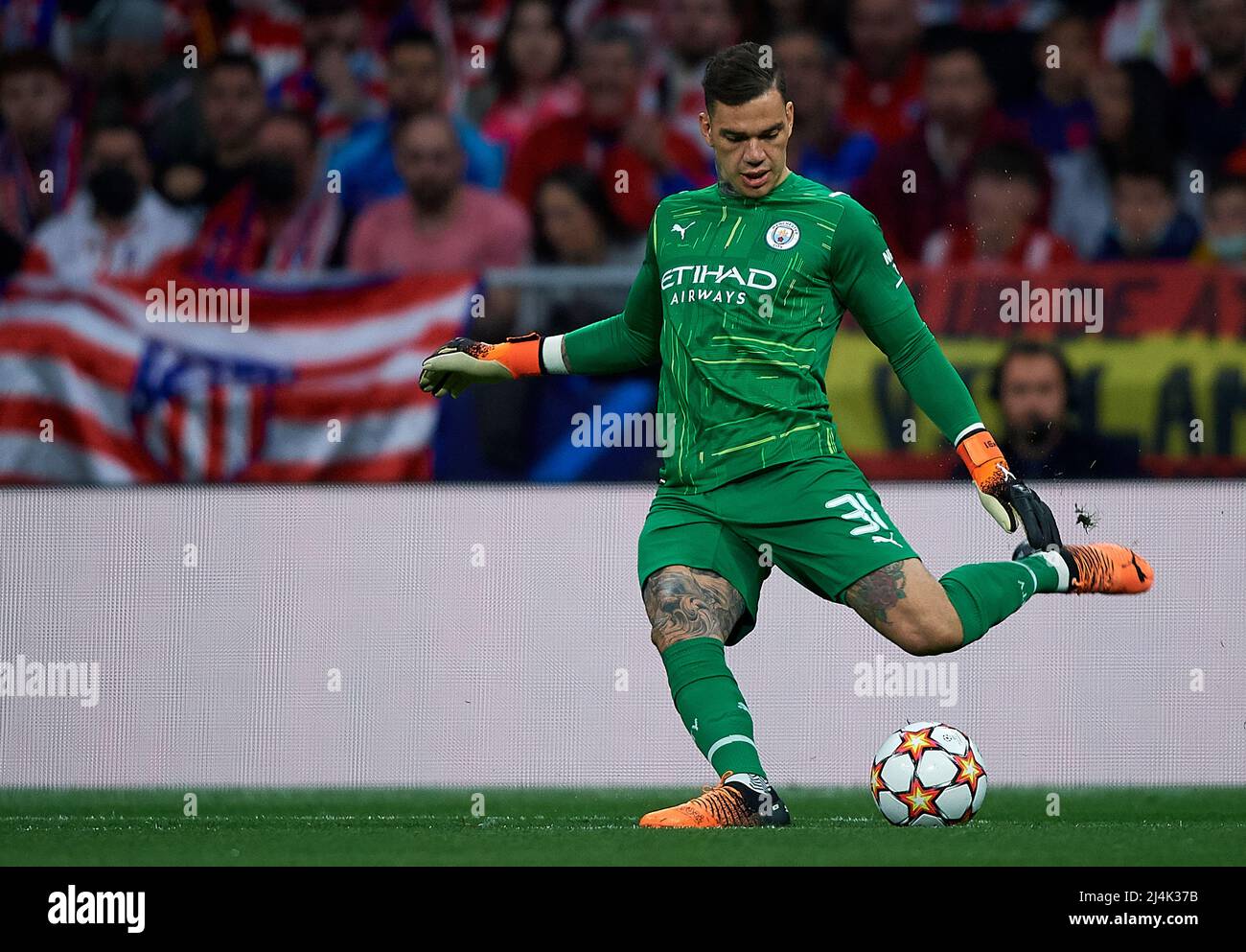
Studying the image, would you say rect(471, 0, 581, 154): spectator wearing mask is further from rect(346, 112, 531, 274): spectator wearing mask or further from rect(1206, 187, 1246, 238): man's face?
rect(1206, 187, 1246, 238): man's face

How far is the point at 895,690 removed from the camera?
7.55m

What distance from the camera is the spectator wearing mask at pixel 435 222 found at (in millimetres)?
8375

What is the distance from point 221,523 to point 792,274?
3.57 meters

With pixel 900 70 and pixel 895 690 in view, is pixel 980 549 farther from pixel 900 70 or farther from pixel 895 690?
pixel 900 70

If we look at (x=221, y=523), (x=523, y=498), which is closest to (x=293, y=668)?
(x=221, y=523)

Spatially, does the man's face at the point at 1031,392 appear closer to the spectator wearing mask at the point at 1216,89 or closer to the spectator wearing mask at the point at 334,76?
the spectator wearing mask at the point at 1216,89

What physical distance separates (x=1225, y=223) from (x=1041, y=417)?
4.34 feet

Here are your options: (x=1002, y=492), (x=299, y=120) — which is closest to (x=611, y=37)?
(x=299, y=120)

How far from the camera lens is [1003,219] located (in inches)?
327

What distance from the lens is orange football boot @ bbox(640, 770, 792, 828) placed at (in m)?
4.60

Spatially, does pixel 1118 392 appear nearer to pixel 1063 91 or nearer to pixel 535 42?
pixel 1063 91

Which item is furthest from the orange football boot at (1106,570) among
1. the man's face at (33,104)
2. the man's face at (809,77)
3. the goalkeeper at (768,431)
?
the man's face at (33,104)

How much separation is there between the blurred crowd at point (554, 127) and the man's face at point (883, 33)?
0.01 m

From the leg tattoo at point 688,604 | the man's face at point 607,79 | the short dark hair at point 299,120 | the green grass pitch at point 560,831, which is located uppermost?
the man's face at point 607,79
